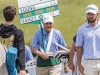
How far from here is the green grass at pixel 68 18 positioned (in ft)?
56.1

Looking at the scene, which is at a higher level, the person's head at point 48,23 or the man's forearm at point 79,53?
the person's head at point 48,23

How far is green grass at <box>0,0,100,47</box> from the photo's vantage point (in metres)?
17.1

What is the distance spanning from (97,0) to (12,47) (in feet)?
40.8

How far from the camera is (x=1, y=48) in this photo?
15.2 ft

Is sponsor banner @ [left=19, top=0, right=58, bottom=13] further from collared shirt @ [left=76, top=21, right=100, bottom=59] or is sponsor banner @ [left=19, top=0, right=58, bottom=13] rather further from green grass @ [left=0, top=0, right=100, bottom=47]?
green grass @ [left=0, top=0, right=100, bottom=47]

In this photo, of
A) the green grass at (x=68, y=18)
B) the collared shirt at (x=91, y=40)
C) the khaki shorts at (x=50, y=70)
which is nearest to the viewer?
the collared shirt at (x=91, y=40)

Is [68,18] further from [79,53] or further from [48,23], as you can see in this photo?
[79,53]

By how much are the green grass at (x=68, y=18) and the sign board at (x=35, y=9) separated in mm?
9394

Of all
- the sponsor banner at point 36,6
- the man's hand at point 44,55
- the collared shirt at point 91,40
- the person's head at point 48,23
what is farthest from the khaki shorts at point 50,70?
the sponsor banner at point 36,6

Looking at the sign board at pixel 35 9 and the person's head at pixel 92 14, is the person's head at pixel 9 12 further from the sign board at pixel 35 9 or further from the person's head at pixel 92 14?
the sign board at pixel 35 9

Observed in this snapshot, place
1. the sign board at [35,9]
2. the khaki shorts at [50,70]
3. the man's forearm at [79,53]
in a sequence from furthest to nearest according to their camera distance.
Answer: the sign board at [35,9] < the khaki shorts at [50,70] < the man's forearm at [79,53]

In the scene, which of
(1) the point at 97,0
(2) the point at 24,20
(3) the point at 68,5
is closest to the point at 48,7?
(2) the point at 24,20

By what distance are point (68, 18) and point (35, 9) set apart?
433 inches

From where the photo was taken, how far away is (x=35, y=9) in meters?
7.06
